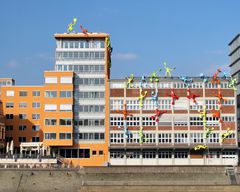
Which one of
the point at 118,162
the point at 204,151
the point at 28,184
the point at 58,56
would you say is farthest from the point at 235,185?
the point at 58,56

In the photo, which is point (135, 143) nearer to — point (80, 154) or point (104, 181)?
point (80, 154)

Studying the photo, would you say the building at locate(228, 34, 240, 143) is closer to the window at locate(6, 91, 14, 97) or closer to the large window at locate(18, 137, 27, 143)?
the large window at locate(18, 137, 27, 143)

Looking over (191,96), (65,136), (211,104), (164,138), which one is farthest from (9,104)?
(211,104)

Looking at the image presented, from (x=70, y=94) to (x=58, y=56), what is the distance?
10698mm

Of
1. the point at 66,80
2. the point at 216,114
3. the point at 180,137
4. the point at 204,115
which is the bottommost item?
the point at 180,137

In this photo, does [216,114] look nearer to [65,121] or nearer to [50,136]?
[65,121]

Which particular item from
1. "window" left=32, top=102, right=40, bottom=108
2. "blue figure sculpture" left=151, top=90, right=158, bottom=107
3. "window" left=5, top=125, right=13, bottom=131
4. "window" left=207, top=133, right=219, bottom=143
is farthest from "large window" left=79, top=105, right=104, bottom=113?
"window" left=207, top=133, right=219, bottom=143

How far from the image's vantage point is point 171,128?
372 ft

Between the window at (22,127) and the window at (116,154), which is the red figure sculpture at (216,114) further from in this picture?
the window at (22,127)

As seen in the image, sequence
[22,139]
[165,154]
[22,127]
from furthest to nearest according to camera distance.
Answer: [22,127]
[22,139]
[165,154]

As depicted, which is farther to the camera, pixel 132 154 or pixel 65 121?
pixel 132 154

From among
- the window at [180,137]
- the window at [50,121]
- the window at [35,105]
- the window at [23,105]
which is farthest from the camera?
the window at [35,105]

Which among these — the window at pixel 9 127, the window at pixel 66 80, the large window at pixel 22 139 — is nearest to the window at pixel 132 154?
the window at pixel 66 80

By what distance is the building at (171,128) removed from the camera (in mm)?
112812
